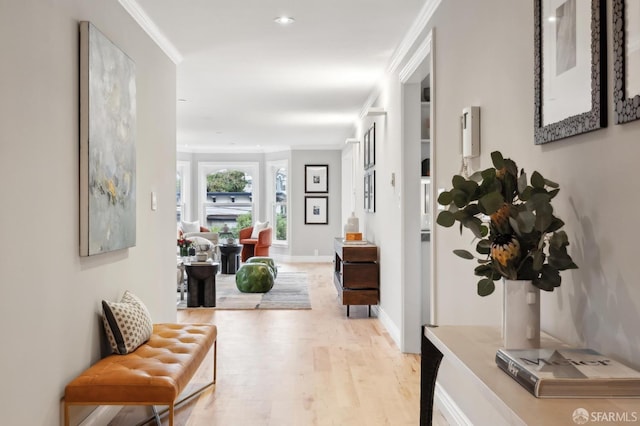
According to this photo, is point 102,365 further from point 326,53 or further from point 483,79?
point 326,53

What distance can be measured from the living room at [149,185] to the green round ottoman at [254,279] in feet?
11.9

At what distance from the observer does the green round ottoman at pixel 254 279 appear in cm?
784

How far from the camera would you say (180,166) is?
42.1ft

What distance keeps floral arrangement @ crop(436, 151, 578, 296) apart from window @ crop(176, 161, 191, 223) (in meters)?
11.4

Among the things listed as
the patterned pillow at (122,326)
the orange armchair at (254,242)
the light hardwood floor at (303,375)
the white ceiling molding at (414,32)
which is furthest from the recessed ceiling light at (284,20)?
the orange armchair at (254,242)

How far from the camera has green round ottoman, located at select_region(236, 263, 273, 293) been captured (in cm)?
784

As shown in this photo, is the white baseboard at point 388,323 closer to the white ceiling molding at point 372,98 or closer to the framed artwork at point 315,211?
the white ceiling molding at point 372,98

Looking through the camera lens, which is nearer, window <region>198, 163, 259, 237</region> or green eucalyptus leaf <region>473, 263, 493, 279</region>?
green eucalyptus leaf <region>473, 263, 493, 279</region>

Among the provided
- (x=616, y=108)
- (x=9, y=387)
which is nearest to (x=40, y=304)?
(x=9, y=387)

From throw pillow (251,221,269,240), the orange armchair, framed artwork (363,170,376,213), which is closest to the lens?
framed artwork (363,170,376,213)

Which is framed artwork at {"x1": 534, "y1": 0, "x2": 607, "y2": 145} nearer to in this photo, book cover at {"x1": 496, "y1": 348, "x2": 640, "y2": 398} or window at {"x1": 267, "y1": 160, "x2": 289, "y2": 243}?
book cover at {"x1": 496, "y1": 348, "x2": 640, "y2": 398}

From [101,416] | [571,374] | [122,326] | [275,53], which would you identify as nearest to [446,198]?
[571,374]

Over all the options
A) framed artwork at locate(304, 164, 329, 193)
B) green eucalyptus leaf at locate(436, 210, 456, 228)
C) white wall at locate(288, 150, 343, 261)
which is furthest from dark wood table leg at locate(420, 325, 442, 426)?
framed artwork at locate(304, 164, 329, 193)

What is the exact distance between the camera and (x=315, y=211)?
41.0 feet
